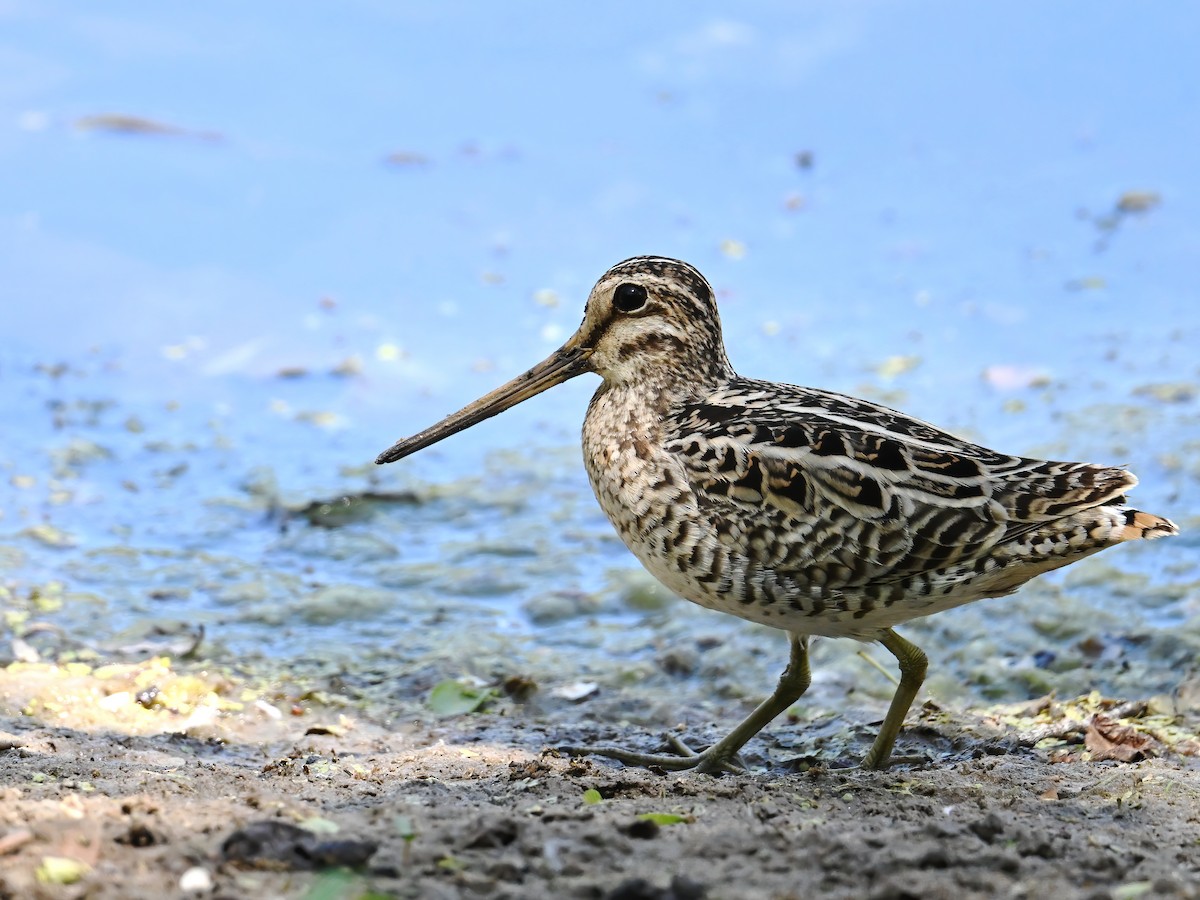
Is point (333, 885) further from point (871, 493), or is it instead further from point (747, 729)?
point (747, 729)

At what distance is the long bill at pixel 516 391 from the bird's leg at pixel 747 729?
1242mm

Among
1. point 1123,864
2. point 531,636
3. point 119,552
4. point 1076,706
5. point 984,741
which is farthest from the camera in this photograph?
point 119,552

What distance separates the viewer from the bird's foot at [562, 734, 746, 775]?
498 centimetres

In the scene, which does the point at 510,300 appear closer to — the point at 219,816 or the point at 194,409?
the point at 194,409

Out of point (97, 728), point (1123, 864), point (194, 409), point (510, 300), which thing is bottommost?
point (97, 728)

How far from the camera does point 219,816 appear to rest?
351 cm

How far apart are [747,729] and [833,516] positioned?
975 mm

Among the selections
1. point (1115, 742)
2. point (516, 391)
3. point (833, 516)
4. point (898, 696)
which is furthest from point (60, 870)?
point (1115, 742)

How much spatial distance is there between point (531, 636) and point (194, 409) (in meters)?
3.09

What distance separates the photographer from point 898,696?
477cm

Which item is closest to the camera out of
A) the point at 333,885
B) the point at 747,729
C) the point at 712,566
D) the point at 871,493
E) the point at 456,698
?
the point at 333,885

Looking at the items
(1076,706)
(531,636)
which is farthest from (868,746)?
(531,636)

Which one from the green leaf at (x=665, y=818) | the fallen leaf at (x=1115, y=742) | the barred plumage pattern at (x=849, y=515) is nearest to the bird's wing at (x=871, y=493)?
the barred plumage pattern at (x=849, y=515)

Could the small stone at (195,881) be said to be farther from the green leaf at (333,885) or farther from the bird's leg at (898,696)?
the bird's leg at (898,696)
